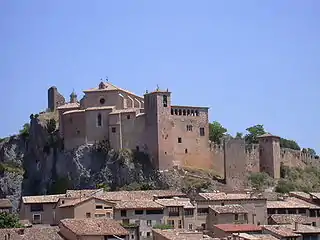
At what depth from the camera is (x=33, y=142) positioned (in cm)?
8950

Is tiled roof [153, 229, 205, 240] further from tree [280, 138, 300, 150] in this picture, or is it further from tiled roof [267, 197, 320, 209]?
tree [280, 138, 300, 150]

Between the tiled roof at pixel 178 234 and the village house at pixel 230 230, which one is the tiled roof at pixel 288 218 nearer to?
the village house at pixel 230 230

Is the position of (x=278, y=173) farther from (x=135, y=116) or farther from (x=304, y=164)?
(x=135, y=116)

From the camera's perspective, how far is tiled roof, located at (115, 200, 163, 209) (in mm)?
61125

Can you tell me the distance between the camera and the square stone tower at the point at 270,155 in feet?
281

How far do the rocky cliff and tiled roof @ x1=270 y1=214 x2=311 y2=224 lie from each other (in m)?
11.1

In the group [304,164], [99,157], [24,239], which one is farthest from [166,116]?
[24,239]

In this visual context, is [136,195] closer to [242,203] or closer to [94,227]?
[242,203]

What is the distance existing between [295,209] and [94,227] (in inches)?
807

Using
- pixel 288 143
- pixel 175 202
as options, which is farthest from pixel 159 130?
pixel 288 143

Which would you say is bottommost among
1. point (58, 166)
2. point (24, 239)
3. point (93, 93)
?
point (24, 239)

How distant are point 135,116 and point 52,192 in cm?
1084

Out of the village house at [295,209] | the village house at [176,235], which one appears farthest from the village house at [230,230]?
the village house at [295,209]

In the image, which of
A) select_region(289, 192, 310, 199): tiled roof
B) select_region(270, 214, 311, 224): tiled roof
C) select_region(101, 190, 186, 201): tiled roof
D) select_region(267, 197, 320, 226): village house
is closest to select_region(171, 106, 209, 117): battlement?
select_region(289, 192, 310, 199): tiled roof
